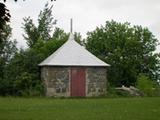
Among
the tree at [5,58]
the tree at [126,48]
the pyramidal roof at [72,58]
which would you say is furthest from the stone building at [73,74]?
the tree at [126,48]

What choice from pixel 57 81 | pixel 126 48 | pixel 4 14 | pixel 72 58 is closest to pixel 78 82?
pixel 57 81

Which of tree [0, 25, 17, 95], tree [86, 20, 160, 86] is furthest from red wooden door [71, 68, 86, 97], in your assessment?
tree [86, 20, 160, 86]

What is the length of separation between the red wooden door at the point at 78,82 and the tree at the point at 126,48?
53.0 ft

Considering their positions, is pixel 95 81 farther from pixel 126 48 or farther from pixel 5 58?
pixel 126 48

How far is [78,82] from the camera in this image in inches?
1842

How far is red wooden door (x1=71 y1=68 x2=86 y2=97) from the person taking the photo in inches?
1835

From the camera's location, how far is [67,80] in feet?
152

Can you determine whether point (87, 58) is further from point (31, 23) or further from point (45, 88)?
point (31, 23)

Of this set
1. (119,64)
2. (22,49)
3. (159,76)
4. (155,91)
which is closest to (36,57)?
(22,49)

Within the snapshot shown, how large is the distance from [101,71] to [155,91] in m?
5.82

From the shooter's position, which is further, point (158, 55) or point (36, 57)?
point (158, 55)

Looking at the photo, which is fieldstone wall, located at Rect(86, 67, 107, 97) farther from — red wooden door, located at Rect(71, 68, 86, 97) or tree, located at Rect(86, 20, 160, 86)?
tree, located at Rect(86, 20, 160, 86)

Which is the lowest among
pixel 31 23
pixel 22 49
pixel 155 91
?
pixel 155 91

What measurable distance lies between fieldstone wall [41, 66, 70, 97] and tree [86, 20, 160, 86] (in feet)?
56.0
